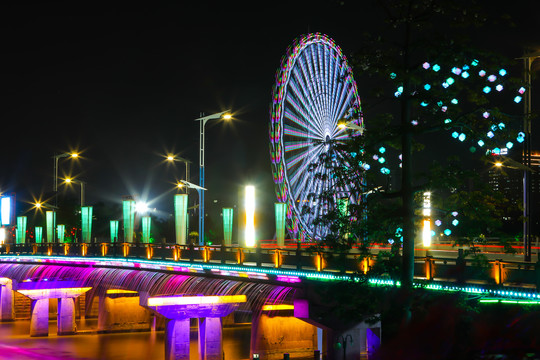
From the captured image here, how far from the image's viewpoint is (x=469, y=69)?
23047 millimetres

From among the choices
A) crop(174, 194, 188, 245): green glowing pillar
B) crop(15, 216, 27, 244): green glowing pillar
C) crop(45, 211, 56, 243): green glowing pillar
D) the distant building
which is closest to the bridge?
crop(174, 194, 188, 245): green glowing pillar

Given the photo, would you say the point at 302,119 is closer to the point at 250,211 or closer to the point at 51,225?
the point at 250,211

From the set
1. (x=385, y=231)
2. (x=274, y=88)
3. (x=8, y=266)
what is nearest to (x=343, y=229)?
(x=385, y=231)

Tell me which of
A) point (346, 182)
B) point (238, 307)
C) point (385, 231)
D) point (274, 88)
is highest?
point (274, 88)

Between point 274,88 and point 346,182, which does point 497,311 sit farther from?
point 274,88

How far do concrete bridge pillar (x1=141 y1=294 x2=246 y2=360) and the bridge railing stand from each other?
2.68 meters

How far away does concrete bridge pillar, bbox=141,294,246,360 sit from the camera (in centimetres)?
4709

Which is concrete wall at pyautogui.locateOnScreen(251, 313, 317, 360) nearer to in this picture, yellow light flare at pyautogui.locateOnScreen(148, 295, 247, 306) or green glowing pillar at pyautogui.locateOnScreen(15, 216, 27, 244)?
yellow light flare at pyautogui.locateOnScreen(148, 295, 247, 306)

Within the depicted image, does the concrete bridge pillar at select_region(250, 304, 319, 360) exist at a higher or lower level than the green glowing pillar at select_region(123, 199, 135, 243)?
lower

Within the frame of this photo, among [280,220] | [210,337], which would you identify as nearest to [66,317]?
[210,337]

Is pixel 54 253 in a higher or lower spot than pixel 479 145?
lower

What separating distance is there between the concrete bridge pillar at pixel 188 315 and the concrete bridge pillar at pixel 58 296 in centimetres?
2174

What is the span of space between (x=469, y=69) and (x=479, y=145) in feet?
7.65

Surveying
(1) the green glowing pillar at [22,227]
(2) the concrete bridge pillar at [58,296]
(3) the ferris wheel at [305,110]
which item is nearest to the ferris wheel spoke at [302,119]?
(3) the ferris wheel at [305,110]
